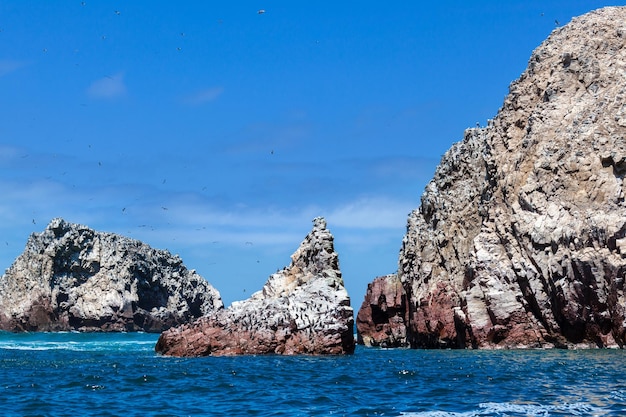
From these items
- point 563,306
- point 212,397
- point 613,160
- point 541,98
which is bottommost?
point 212,397

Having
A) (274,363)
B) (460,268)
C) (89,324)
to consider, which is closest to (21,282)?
(89,324)

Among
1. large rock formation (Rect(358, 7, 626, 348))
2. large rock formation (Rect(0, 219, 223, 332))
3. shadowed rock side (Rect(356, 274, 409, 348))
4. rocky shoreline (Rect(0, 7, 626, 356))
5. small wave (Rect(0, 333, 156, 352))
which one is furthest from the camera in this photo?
large rock formation (Rect(0, 219, 223, 332))

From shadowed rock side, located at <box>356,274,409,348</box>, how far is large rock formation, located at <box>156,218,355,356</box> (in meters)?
27.5

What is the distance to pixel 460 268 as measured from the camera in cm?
7700

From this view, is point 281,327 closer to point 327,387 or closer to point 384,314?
point 327,387

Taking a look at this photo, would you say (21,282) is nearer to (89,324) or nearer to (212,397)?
(89,324)

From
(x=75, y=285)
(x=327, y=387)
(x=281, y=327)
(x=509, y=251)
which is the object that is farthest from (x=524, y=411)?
(x=75, y=285)

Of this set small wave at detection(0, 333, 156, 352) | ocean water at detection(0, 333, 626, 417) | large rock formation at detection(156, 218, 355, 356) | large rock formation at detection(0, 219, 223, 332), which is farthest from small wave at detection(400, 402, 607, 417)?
large rock formation at detection(0, 219, 223, 332)

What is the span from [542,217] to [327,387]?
33.8 metres

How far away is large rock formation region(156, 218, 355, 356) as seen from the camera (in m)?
58.2

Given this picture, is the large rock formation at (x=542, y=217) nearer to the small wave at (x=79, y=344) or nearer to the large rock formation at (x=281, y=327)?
the large rock formation at (x=281, y=327)

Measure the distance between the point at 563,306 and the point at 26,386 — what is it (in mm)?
37544

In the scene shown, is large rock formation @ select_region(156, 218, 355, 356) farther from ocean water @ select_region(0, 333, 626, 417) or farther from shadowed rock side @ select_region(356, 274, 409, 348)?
shadowed rock side @ select_region(356, 274, 409, 348)

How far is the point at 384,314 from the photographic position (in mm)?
91562
